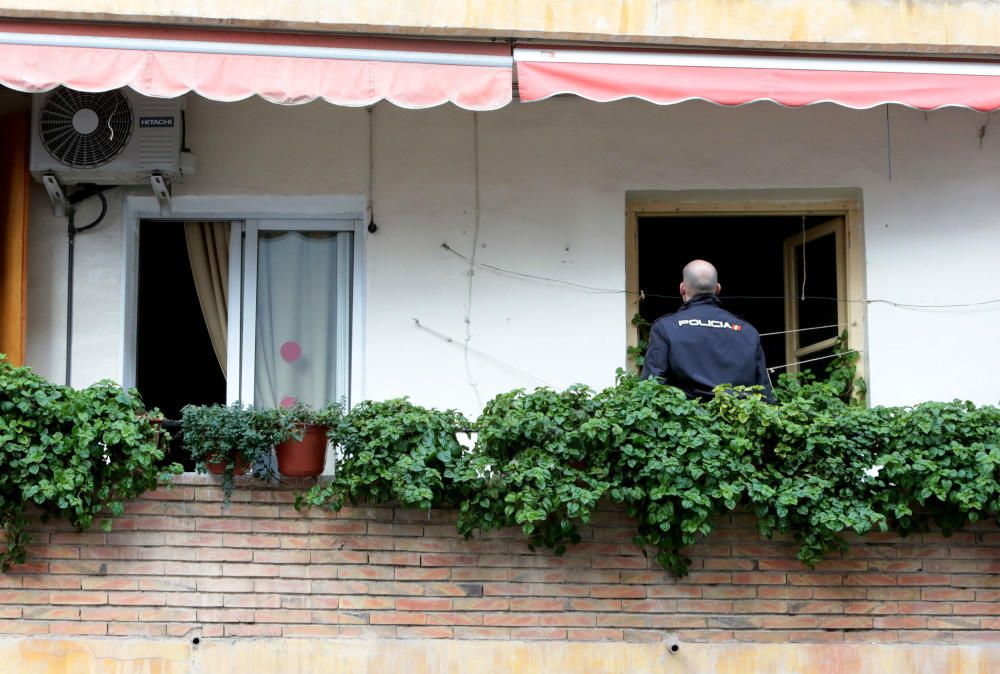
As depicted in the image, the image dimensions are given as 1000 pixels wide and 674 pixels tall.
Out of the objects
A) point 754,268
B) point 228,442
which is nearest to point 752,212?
point 754,268

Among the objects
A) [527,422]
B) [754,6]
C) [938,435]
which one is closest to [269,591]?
[527,422]

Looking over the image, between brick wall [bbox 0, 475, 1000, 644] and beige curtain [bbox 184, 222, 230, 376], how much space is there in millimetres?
1646

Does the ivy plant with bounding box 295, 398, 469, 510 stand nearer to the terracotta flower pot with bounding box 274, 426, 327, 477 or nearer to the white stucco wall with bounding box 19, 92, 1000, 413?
the terracotta flower pot with bounding box 274, 426, 327, 477

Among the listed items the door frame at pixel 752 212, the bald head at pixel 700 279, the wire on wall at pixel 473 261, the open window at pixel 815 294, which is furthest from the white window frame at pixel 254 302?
the open window at pixel 815 294

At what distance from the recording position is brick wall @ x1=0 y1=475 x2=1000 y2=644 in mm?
6965

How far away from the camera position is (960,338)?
804 centimetres

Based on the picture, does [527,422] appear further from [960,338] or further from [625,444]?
[960,338]

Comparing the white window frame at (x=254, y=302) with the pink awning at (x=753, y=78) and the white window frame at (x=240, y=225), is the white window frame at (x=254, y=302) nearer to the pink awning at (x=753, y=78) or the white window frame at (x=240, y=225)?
the white window frame at (x=240, y=225)

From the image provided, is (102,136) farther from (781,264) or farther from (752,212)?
(781,264)

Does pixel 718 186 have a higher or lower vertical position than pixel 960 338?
higher

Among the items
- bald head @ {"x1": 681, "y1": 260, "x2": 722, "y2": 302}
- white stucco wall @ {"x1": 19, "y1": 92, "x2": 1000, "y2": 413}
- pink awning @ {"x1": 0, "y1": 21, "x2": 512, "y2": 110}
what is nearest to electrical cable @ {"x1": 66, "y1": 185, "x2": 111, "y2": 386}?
white stucco wall @ {"x1": 19, "y1": 92, "x2": 1000, "y2": 413}

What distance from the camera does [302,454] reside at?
703cm

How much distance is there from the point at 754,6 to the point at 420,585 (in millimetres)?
3760

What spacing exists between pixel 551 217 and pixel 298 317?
1742mm
